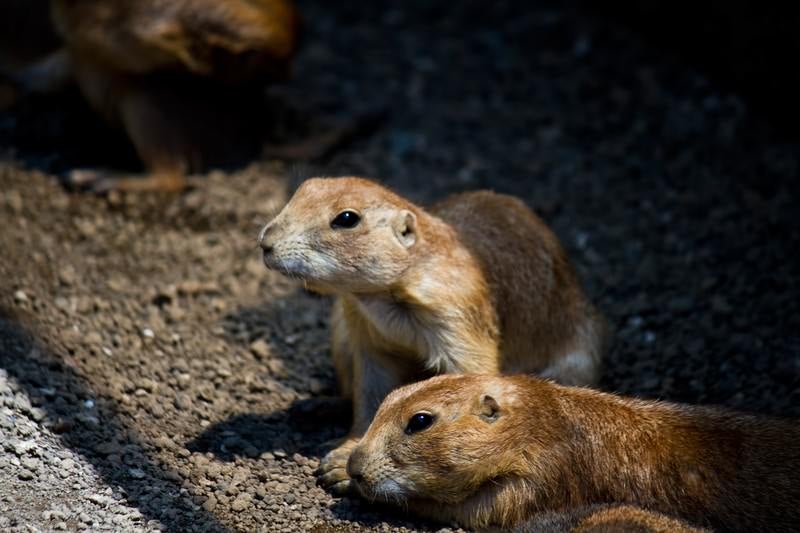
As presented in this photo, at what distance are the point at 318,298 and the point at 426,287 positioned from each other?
2.33 metres

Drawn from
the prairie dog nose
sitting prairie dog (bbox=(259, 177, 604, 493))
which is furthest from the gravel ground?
the prairie dog nose

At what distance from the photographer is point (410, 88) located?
1229 centimetres

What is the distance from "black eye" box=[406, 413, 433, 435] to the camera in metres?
6.23

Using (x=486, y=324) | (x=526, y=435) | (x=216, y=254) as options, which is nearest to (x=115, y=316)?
(x=216, y=254)

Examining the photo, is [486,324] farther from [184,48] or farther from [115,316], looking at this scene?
[184,48]

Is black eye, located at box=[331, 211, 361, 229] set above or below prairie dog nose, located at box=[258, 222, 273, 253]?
above

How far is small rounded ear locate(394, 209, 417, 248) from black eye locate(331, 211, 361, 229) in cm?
26

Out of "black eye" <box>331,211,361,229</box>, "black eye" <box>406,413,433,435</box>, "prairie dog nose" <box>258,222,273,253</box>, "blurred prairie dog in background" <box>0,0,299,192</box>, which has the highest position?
"blurred prairie dog in background" <box>0,0,299,192</box>

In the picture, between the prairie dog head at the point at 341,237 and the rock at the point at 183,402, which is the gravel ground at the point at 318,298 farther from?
the prairie dog head at the point at 341,237

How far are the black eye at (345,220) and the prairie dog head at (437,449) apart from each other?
1058 mm

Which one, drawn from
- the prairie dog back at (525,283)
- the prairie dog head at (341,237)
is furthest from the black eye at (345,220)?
the prairie dog back at (525,283)

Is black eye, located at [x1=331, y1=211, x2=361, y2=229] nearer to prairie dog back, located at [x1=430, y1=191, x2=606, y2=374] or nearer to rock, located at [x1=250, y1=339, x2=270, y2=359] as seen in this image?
prairie dog back, located at [x1=430, y1=191, x2=606, y2=374]

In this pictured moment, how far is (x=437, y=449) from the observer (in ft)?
20.3

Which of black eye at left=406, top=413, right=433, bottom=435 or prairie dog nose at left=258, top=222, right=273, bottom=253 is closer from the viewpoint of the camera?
black eye at left=406, top=413, right=433, bottom=435
